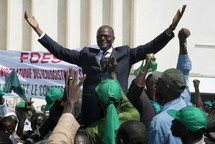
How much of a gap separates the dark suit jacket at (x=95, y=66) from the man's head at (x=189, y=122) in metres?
1.21

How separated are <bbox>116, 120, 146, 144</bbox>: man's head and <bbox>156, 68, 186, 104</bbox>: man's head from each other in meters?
0.75

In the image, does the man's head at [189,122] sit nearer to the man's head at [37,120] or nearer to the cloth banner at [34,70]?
the man's head at [37,120]

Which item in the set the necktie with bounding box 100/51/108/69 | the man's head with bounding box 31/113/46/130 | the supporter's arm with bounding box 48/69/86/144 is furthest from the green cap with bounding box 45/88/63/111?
the man's head with bounding box 31/113/46/130

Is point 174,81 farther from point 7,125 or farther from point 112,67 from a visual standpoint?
point 7,125

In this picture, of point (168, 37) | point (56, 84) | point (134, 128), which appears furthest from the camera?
point (56, 84)

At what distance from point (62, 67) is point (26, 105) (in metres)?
2.27

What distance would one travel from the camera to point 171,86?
171 inches

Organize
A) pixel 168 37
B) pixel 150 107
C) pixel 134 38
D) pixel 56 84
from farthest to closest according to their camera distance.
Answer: pixel 134 38 → pixel 56 84 → pixel 168 37 → pixel 150 107

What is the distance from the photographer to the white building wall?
1703 cm

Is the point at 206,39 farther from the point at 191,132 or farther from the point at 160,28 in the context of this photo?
the point at 191,132

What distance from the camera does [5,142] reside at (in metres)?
3.86

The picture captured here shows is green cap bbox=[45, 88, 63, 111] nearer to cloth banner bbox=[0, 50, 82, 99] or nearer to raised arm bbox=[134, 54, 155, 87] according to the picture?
raised arm bbox=[134, 54, 155, 87]

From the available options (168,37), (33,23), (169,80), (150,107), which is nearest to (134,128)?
(169,80)

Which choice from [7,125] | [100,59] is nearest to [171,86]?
[100,59]
